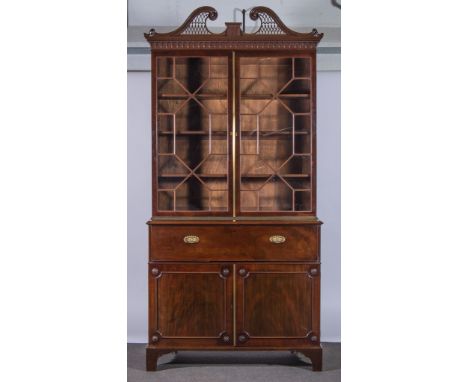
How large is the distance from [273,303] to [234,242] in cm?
39

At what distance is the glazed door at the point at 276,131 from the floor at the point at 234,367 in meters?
0.86

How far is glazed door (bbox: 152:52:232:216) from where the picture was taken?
3.25 meters

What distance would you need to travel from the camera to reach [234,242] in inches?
125

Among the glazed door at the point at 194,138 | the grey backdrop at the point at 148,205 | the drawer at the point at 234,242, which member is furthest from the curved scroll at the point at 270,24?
the drawer at the point at 234,242

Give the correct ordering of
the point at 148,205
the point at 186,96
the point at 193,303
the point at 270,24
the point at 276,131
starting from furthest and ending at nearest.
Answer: the point at 148,205, the point at 270,24, the point at 276,131, the point at 186,96, the point at 193,303

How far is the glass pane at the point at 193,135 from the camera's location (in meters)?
3.26

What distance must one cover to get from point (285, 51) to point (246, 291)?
→ 132cm

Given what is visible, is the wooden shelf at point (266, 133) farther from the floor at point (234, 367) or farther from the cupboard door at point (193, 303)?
the floor at point (234, 367)

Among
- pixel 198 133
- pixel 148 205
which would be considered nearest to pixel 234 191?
pixel 198 133

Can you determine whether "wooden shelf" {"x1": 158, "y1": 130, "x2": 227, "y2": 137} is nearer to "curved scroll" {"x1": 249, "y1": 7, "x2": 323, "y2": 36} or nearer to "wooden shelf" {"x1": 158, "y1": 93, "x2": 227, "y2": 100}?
"wooden shelf" {"x1": 158, "y1": 93, "x2": 227, "y2": 100}

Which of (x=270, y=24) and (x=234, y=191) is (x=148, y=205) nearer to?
(x=234, y=191)
